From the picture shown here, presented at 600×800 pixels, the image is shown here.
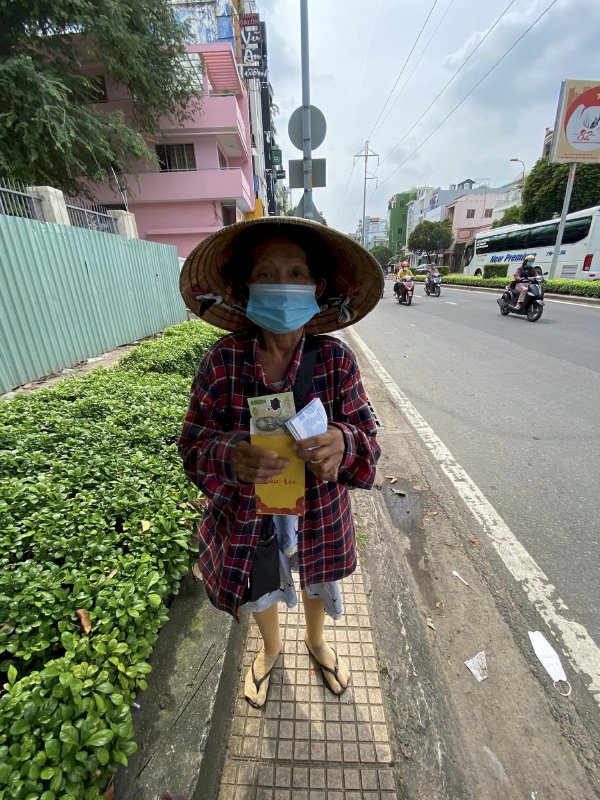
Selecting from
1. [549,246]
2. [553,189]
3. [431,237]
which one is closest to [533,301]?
[549,246]

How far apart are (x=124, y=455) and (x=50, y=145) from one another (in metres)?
12.3

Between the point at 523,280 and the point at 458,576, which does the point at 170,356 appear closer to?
the point at 458,576

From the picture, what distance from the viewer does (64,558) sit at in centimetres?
152

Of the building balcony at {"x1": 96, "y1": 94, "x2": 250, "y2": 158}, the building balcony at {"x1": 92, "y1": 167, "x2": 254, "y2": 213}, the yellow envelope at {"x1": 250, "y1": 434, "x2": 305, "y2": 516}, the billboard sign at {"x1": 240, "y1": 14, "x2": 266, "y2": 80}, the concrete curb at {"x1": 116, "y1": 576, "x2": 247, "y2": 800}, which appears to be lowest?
the concrete curb at {"x1": 116, "y1": 576, "x2": 247, "y2": 800}

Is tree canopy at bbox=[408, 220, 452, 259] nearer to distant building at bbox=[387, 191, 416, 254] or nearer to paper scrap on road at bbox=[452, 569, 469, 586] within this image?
distant building at bbox=[387, 191, 416, 254]

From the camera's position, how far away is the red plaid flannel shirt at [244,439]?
1139 millimetres

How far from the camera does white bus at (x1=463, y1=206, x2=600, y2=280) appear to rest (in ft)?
54.3

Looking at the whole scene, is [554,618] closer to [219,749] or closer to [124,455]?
[219,749]

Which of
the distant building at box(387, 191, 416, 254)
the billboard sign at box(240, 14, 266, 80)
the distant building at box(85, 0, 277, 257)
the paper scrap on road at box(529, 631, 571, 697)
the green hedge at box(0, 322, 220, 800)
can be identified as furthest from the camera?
the distant building at box(387, 191, 416, 254)

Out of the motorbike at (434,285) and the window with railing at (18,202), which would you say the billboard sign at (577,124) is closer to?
the motorbike at (434,285)

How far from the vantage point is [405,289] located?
1499 centimetres

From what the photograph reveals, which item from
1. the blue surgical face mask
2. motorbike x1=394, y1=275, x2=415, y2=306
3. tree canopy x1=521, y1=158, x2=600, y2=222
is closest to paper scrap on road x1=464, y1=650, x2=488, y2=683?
the blue surgical face mask

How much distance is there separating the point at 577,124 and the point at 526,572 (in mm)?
20505

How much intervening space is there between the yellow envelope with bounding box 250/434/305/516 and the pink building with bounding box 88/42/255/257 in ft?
62.5
